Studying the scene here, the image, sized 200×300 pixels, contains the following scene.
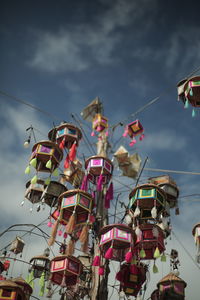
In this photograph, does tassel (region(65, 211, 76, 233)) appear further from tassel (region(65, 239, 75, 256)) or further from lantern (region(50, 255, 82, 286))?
lantern (region(50, 255, 82, 286))

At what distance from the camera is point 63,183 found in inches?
485

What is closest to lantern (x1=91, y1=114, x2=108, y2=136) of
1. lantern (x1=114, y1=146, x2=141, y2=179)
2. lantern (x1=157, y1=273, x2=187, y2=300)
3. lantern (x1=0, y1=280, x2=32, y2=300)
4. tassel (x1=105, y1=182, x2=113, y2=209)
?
lantern (x1=114, y1=146, x2=141, y2=179)

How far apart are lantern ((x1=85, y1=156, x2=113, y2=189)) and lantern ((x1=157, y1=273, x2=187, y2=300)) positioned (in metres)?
3.39

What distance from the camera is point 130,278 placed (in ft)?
28.0

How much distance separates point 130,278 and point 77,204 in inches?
97.1

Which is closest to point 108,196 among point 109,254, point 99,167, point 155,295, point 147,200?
point 99,167

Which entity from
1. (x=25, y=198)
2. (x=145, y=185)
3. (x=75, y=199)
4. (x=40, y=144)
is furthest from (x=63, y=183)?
(x=145, y=185)

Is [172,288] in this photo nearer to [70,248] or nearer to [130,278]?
[130,278]

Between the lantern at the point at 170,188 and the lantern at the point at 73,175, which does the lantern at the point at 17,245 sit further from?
the lantern at the point at 170,188

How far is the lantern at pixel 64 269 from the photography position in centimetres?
825

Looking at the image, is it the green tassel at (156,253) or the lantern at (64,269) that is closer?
the green tassel at (156,253)

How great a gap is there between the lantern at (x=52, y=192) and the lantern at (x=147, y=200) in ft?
10.00

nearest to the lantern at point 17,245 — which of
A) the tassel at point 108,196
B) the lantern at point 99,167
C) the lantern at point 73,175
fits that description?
the lantern at point 73,175

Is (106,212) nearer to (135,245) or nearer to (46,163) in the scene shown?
(135,245)
